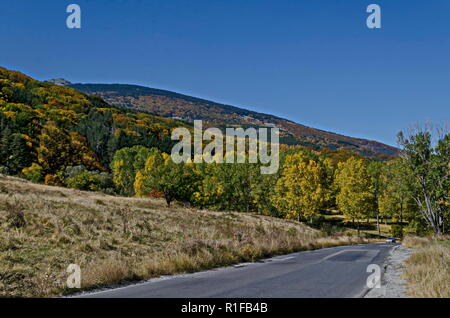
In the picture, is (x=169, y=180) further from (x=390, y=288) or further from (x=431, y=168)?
(x=390, y=288)

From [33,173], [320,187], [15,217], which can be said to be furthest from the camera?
[33,173]

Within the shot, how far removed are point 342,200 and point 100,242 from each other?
51.5 m

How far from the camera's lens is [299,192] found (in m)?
63.7

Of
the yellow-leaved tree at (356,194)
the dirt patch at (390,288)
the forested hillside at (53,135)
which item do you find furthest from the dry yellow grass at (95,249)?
the forested hillside at (53,135)

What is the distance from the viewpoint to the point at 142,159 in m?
98.7

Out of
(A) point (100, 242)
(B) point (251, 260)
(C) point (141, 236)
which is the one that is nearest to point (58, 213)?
(C) point (141, 236)

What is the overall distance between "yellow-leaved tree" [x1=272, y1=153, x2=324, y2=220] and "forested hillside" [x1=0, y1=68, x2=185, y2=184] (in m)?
40.6

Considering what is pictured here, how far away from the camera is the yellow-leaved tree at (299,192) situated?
61.5 metres

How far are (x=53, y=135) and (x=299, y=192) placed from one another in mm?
65630

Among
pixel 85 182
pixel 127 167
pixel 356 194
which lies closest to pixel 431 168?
pixel 356 194

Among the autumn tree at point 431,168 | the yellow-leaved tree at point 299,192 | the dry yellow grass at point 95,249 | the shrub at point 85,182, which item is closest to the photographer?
the dry yellow grass at point 95,249

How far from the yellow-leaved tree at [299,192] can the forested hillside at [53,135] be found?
133 ft

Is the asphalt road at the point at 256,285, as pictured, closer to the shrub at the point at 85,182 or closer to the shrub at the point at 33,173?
the shrub at the point at 85,182
